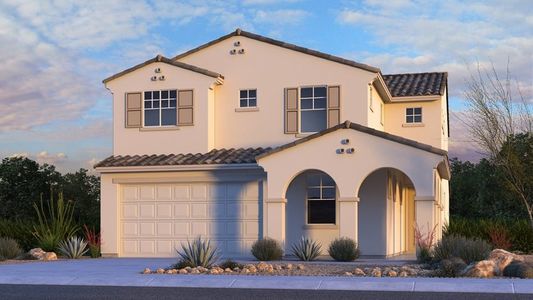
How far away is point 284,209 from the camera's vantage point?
85.8 feet

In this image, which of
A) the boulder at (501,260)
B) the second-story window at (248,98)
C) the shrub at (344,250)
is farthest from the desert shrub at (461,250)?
the second-story window at (248,98)

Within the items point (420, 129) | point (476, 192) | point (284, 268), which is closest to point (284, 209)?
point (284, 268)

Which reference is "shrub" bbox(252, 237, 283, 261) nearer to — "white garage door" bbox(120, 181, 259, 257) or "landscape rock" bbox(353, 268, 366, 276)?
"white garage door" bbox(120, 181, 259, 257)

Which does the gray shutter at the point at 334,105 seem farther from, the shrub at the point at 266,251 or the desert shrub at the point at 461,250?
the desert shrub at the point at 461,250

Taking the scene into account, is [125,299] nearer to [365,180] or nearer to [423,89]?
[365,180]

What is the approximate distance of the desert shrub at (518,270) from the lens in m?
17.1

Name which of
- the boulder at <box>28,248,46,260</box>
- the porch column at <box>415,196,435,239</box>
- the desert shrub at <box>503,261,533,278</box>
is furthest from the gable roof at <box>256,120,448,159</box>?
the boulder at <box>28,248,46,260</box>

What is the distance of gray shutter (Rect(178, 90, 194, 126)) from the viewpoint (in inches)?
1148

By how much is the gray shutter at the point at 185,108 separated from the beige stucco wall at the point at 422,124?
7.61 metres

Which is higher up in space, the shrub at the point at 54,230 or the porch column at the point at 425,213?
the porch column at the point at 425,213

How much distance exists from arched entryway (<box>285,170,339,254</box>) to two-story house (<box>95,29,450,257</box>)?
34mm

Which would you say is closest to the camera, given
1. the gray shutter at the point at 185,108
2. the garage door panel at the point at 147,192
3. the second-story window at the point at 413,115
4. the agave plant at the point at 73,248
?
the agave plant at the point at 73,248

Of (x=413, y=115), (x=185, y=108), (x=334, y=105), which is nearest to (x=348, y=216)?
(x=334, y=105)

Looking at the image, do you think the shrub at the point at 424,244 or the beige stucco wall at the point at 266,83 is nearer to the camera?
the shrub at the point at 424,244
